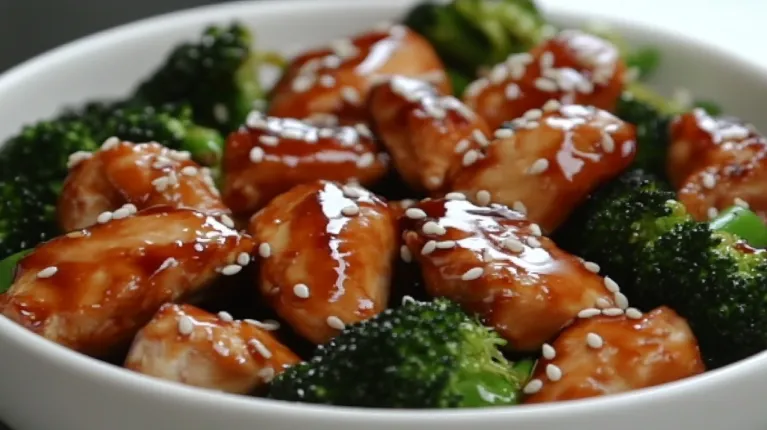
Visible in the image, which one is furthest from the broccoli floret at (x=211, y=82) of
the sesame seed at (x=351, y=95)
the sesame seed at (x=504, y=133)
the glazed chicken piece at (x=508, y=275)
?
the glazed chicken piece at (x=508, y=275)

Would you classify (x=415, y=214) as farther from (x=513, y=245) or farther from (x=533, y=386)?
(x=533, y=386)

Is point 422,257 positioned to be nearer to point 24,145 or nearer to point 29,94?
point 24,145

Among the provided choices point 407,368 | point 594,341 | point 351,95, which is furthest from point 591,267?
point 351,95

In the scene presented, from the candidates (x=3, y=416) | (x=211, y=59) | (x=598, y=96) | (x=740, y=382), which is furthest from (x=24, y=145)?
(x=740, y=382)

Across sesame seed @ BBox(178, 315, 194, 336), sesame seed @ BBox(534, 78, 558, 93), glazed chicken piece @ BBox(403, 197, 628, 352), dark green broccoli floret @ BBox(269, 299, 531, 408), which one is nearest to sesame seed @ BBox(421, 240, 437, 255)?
glazed chicken piece @ BBox(403, 197, 628, 352)

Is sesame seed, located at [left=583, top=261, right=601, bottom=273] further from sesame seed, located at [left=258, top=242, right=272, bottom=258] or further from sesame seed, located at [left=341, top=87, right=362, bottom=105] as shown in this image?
sesame seed, located at [left=341, top=87, right=362, bottom=105]

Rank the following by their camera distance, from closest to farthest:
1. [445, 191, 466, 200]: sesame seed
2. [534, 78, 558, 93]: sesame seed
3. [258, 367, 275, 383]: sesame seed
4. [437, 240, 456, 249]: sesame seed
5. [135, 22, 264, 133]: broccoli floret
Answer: [258, 367, 275, 383]: sesame seed
[437, 240, 456, 249]: sesame seed
[445, 191, 466, 200]: sesame seed
[534, 78, 558, 93]: sesame seed
[135, 22, 264, 133]: broccoli floret
